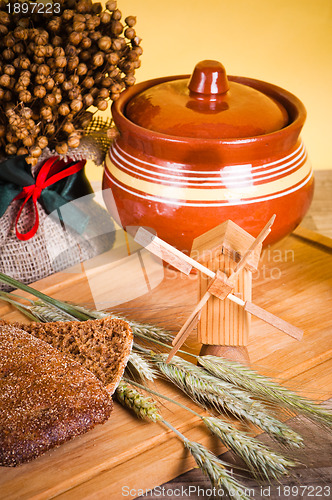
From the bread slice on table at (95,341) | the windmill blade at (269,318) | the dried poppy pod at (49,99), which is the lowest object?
the bread slice on table at (95,341)

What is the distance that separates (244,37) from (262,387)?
4.65 feet

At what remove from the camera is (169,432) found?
752mm

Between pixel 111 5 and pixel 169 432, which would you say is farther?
pixel 111 5

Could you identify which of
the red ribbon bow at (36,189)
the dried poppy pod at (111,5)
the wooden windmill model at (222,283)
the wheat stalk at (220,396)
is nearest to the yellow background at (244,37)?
the dried poppy pod at (111,5)

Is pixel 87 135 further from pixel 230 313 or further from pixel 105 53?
pixel 230 313

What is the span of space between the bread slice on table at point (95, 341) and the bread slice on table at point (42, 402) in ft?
0.15

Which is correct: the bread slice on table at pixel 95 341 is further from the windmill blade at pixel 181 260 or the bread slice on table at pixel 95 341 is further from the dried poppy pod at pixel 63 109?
the dried poppy pod at pixel 63 109

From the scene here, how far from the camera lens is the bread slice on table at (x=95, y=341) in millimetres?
785

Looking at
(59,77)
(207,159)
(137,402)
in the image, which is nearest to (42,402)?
(137,402)

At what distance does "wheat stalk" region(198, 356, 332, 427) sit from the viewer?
0.71m

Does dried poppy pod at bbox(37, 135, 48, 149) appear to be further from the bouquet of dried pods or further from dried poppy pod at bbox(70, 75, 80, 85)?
dried poppy pod at bbox(70, 75, 80, 85)

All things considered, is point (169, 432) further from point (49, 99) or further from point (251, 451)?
point (49, 99)

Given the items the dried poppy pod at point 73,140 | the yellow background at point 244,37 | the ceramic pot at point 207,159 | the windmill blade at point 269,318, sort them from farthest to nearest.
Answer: the yellow background at point 244,37 → the dried poppy pod at point 73,140 → the ceramic pot at point 207,159 → the windmill blade at point 269,318

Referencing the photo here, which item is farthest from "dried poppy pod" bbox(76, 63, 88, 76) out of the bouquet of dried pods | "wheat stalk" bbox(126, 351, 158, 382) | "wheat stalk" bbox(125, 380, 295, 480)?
"wheat stalk" bbox(125, 380, 295, 480)
